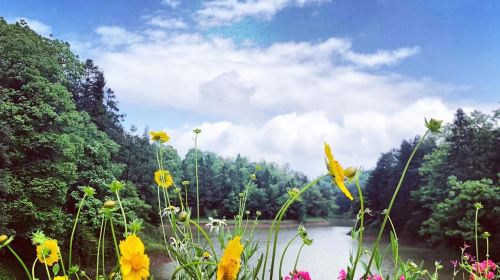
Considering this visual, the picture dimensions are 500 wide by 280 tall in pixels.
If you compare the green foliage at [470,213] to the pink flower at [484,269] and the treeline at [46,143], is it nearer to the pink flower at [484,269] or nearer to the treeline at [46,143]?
the treeline at [46,143]

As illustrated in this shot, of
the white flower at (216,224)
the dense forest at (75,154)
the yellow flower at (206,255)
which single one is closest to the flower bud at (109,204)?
the yellow flower at (206,255)

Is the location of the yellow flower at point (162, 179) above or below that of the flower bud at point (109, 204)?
above

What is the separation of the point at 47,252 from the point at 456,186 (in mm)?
18895

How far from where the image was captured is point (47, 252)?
810 mm

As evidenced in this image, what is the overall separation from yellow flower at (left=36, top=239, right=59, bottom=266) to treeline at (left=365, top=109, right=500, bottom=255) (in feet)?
49.3

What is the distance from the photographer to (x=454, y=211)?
56.2ft

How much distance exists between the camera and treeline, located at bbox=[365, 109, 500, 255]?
51.3 feet

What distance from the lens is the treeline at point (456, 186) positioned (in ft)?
51.3

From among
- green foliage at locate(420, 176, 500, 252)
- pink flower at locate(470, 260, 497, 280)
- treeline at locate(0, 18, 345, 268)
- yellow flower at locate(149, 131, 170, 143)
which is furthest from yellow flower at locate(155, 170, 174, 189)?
green foliage at locate(420, 176, 500, 252)

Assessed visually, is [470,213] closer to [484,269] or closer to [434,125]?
[484,269]

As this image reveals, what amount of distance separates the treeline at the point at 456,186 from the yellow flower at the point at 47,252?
15028 mm

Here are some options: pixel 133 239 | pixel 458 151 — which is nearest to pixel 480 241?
pixel 458 151

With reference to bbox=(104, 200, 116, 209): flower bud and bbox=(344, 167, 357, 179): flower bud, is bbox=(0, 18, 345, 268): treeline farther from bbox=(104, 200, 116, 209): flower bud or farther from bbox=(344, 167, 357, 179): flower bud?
bbox=(344, 167, 357, 179): flower bud

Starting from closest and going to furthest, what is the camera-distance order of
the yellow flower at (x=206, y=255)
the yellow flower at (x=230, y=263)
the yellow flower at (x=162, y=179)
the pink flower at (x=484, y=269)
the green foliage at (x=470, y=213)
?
the yellow flower at (x=230, y=263), the yellow flower at (x=206, y=255), the yellow flower at (x=162, y=179), the pink flower at (x=484, y=269), the green foliage at (x=470, y=213)
